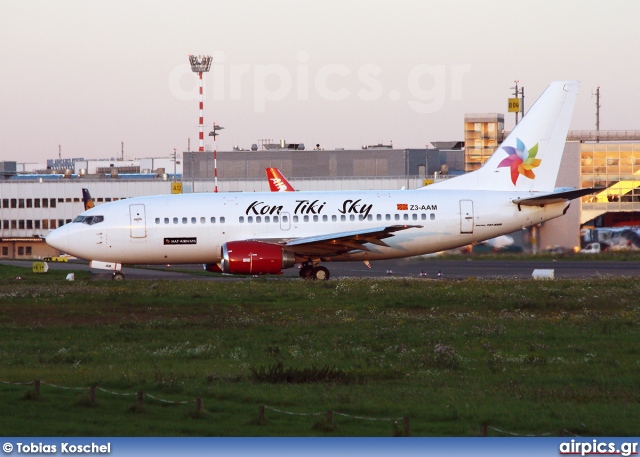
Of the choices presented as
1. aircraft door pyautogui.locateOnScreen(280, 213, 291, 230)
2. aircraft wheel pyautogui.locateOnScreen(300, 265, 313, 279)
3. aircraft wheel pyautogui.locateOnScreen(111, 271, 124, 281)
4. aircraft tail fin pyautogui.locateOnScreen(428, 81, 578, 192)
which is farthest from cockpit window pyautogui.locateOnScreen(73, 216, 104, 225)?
aircraft tail fin pyautogui.locateOnScreen(428, 81, 578, 192)

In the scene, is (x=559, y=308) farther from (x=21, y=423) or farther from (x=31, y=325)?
(x=21, y=423)

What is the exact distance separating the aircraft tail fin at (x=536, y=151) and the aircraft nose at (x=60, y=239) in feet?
57.6

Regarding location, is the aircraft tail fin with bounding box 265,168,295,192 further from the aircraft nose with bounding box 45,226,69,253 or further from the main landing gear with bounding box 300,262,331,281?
the aircraft nose with bounding box 45,226,69,253

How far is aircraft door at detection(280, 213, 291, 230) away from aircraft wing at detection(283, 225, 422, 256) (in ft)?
2.31

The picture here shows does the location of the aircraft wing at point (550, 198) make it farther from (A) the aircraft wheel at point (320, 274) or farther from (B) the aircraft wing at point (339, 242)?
(A) the aircraft wheel at point (320, 274)

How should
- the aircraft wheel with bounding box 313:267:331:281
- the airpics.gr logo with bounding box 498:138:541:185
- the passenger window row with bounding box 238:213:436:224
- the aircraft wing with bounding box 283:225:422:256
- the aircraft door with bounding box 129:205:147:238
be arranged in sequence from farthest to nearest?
the airpics.gr logo with bounding box 498:138:541:185
the aircraft wheel with bounding box 313:267:331:281
the passenger window row with bounding box 238:213:436:224
the aircraft door with bounding box 129:205:147:238
the aircraft wing with bounding box 283:225:422:256

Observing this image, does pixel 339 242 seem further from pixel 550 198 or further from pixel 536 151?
pixel 536 151

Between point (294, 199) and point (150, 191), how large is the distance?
59.9m

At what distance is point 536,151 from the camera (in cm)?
4275

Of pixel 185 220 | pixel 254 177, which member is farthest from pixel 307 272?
pixel 254 177

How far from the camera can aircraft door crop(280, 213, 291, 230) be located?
41.3m

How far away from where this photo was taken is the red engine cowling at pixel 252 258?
38656mm

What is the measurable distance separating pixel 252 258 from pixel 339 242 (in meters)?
Answer: 3.71

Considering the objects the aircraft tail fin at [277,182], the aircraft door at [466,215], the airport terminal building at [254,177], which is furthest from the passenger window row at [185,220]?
the airport terminal building at [254,177]
